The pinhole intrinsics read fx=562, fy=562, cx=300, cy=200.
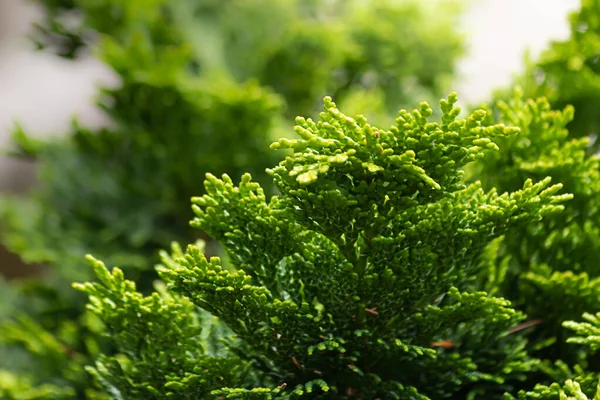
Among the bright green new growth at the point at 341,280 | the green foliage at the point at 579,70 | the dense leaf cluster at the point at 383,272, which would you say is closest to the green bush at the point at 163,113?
the dense leaf cluster at the point at 383,272

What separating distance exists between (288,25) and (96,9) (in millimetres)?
396

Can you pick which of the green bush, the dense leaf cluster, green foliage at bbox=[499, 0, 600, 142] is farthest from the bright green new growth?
the green bush

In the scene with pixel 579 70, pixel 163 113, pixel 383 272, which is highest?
pixel 163 113

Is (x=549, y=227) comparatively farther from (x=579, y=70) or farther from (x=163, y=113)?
(x=163, y=113)

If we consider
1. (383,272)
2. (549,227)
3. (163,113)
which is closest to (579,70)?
(549,227)

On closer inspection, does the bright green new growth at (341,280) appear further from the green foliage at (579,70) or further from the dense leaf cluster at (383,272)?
the green foliage at (579,70)

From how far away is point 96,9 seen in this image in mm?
1121

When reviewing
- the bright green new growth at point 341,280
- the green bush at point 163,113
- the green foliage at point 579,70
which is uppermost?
the green bush at point 163,113

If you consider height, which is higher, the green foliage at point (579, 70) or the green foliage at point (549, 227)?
the green foliage at point (579, 70)

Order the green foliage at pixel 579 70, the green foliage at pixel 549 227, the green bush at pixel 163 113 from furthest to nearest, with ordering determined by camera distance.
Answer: the green bush at pixel 163 113
the green foliage at pixel 579 70
the green foliage at pixel 549 227

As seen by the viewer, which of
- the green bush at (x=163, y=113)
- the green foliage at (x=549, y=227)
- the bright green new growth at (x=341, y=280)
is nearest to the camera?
the bright green new growth at (x=341, y=280)

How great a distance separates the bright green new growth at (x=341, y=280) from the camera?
1.28 feet

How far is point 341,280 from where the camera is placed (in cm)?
44

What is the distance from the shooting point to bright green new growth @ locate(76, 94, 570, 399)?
0.39 metres
